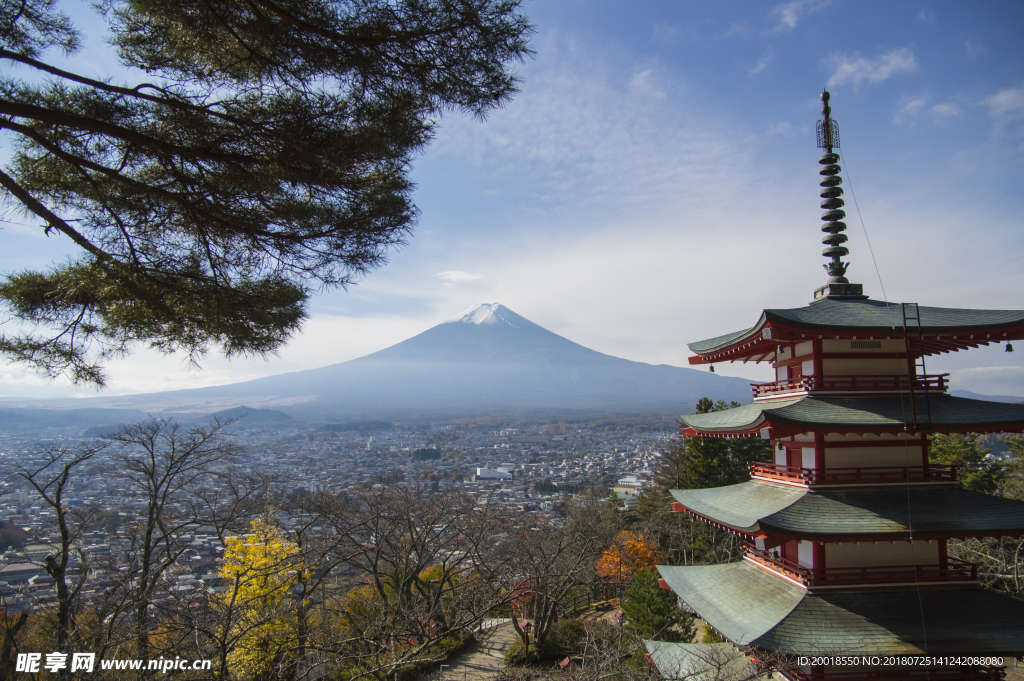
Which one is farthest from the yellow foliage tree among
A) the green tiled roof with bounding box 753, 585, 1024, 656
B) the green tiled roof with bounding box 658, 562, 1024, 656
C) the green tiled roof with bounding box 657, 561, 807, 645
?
the green tiled roof with bounding box 753, 585, 1024, 656

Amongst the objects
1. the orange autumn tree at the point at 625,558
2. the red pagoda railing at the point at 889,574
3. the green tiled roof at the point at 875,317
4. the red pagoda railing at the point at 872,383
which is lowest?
the orange autumn tree at the point at 625,558

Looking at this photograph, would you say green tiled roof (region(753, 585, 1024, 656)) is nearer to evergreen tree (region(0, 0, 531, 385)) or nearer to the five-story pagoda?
the five-story pagoda

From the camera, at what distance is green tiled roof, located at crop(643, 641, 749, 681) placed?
5.75 m

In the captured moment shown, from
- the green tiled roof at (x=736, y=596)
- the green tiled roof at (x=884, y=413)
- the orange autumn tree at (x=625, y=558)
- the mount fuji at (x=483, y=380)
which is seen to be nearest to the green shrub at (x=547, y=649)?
the orange autumn tree at (x=625, y=558)

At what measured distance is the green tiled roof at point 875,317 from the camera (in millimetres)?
5473

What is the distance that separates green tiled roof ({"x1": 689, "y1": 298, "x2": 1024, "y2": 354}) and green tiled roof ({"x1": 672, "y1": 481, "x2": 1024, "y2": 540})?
5.99 ft

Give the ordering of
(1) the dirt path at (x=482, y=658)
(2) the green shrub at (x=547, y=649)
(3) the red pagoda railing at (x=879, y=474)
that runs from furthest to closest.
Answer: (2) the green shrub at (x=547, y=649) < (1) the dirt path at (x=482, y=658) < (3) the red pagoda railing at (x=879, y=474)

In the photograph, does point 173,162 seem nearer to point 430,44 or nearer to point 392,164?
point 392,164

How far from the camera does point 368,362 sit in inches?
5162

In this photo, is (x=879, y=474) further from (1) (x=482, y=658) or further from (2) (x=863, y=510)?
(1) (x=482, y=658)

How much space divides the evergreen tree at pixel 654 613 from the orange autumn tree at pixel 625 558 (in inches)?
240

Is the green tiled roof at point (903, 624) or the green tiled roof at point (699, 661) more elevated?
the green tiled roof at point (903, 624)

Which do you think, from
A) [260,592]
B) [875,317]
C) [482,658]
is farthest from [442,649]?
[875,317]

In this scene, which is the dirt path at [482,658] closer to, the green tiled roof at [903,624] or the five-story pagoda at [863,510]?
the five-story pagoda at [863,510]
